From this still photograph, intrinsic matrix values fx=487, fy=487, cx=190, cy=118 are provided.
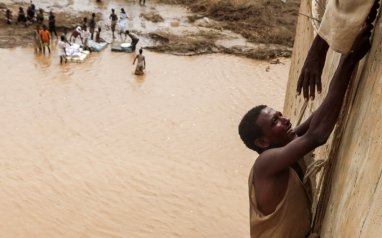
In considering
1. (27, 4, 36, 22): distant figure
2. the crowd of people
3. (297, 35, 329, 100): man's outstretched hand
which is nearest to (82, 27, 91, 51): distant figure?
the crowd of people

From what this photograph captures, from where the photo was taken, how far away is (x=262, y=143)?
2301mm

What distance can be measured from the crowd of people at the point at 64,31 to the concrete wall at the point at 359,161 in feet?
36.2

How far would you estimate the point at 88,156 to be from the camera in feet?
29.8

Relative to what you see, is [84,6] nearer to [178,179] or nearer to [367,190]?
[178,179]

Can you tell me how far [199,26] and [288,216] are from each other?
1573cm

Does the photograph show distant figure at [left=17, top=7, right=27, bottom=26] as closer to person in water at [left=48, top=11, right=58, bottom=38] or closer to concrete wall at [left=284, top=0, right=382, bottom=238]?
person in water at [left=48, top=11, right=58, bottom=38]

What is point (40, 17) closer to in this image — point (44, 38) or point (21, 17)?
point (21, 17)

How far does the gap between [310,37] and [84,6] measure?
48.9ft

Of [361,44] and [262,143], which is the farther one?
[262,143]

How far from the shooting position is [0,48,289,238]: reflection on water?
741 cm

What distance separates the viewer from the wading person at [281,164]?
1992mm

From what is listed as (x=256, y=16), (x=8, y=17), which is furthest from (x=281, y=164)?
(x=256, y=16)

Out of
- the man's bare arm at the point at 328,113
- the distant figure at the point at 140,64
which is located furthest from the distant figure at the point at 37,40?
the man's bare arm at the point at 328,113

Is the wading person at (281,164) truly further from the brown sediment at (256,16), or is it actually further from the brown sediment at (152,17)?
the brown sediment at (152,17)
